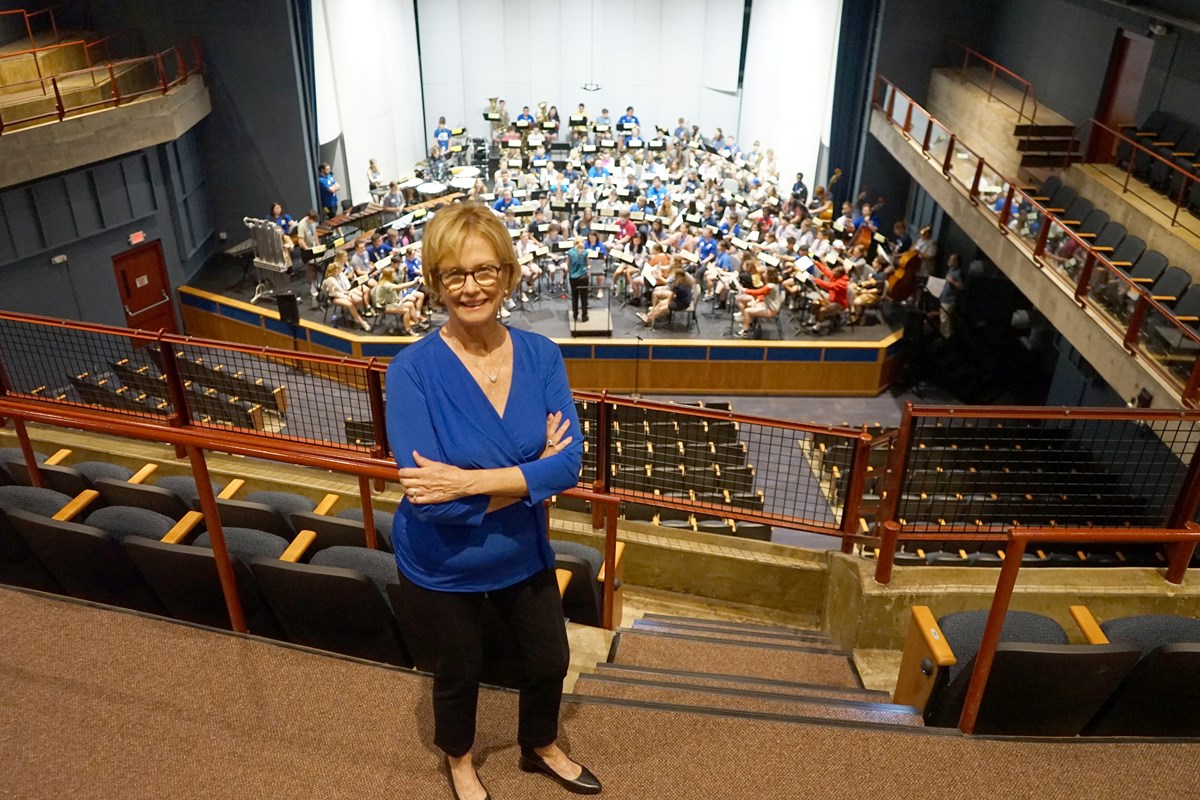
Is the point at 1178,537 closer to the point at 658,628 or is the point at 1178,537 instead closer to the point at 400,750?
the point at 658,628

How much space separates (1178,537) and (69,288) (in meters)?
12.8

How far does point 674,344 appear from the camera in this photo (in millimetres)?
11625

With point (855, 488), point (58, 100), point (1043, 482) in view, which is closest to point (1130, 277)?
point (1043, 482)

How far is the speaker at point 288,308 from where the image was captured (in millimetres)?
11430

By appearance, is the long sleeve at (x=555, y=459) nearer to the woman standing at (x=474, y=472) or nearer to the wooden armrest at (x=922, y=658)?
the woman standing at (x=474, y=472)

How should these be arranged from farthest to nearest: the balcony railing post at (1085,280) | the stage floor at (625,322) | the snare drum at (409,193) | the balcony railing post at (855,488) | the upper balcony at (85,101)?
1. the snare drum at (409,193)
2. the stage floor at (625,322)
3. the upper balcony at (85,101)
4. the balcony railing post at (1085,280)
5. the balcony railing post at (855,488)

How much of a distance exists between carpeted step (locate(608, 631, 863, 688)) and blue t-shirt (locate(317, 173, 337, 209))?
45.7 feet

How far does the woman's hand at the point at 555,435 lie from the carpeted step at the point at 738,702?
98 cm

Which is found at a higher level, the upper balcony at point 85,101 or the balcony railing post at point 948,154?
the upper balcony at point 85,101

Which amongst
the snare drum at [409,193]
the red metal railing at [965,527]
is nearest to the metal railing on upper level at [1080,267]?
the red metal railing at [965,527]

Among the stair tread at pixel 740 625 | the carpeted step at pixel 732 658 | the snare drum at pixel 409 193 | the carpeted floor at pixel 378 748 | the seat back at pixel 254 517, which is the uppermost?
the carpeted floor at pixel 378 748

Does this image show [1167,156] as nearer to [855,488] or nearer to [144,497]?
[855,488]

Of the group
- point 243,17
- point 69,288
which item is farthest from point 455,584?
point 243,17

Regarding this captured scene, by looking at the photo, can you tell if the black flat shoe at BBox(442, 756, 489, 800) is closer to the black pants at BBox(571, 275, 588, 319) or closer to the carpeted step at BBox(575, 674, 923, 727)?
the carpeted step at BBox(575, 674, 923, 727)
